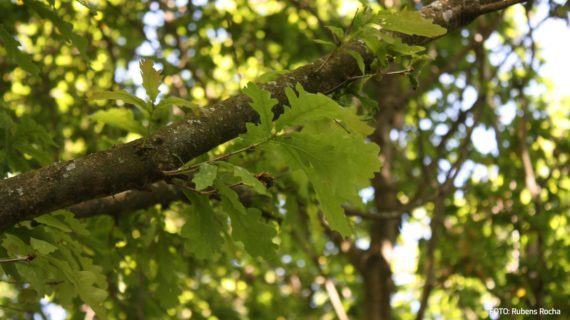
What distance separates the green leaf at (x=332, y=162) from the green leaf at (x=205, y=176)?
0.68ft

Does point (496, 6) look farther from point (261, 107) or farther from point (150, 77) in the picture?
point (150, 77)

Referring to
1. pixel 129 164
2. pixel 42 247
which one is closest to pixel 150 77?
pixel 129 164

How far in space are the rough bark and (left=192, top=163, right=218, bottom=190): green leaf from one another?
0.47 feet

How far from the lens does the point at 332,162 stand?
68.4 inches

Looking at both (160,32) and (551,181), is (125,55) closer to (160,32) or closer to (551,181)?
(160,32)

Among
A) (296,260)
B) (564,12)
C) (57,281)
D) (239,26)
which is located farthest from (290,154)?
(296,260)

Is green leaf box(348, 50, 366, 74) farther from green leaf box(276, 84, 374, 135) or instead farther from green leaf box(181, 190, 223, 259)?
green leaf box(181, 190, 223, 259)

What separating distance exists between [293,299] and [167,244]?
3322mm

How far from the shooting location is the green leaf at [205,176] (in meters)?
1.58

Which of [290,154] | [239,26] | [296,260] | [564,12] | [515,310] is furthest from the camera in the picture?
[296,260]

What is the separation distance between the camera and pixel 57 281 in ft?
6.65

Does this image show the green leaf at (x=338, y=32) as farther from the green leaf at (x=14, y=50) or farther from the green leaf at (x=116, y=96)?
the green leaf at (x=14, y=50)

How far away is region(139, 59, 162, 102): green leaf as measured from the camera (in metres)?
1.91

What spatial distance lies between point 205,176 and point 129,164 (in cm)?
26
